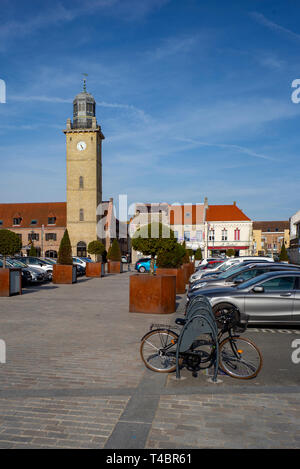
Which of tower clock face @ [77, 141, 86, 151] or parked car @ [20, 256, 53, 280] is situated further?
tower clock face @ [77, 141, 86, 151]

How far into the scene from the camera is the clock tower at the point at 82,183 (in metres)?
62.5

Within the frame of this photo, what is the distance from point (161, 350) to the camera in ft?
20.9

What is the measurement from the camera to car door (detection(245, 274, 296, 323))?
952 centimetres

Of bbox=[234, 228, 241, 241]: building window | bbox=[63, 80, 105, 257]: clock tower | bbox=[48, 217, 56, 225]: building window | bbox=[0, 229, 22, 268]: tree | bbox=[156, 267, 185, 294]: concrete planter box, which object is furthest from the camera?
bbox=[48, 217, 56, 225]: building window

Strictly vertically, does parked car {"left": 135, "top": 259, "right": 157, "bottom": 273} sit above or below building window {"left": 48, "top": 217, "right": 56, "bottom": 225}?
below

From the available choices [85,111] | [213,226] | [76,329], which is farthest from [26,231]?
[76,329]

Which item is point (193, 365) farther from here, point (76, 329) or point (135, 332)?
point (76, 329)

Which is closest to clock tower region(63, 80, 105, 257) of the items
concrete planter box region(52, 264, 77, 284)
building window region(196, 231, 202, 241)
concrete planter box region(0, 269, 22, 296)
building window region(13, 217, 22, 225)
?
building window region(13, 217, 22, 225)

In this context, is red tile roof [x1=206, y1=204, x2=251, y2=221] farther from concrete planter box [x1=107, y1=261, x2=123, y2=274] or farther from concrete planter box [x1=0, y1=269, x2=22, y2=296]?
concrete planter box [x1=0, y1=269, x2=22, y2=296]

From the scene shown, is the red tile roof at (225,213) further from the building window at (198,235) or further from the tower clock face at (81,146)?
the tower clock face at (81,146)

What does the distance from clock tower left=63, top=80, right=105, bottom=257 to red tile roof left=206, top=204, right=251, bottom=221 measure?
63.8ft

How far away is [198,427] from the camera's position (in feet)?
14.1

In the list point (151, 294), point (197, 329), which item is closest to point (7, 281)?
point (151, 294)
